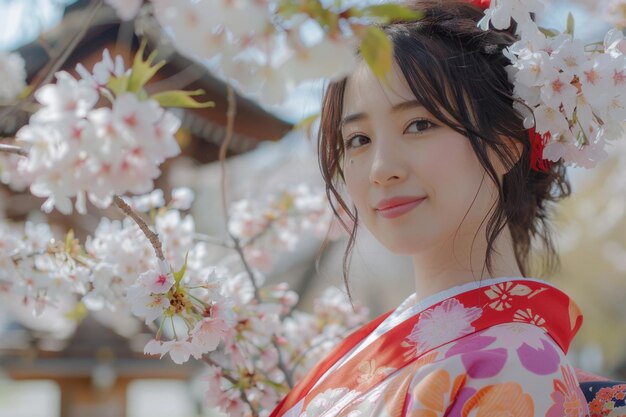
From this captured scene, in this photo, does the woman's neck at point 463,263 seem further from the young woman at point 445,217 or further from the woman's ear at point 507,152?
the woman's ear at point 507,152

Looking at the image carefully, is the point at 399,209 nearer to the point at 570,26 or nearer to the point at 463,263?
the point at 463,263

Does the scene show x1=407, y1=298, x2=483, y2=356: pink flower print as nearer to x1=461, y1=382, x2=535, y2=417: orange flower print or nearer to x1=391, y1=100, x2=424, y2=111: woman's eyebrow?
x1=461, y1=382, x2=535, y2=417: orange flower print

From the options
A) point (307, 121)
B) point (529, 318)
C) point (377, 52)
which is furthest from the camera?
point (307, 121)

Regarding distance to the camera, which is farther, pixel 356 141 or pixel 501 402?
pixel 356 141

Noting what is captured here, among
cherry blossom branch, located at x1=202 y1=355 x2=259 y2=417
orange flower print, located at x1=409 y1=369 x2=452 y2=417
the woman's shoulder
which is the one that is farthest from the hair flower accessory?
cherry blossom branch, located at x1=202 y1=355 x2=259 y2=417

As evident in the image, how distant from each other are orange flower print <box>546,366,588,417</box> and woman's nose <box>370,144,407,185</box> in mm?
417

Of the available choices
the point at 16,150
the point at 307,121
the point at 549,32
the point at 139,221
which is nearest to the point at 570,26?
the point at 549,32

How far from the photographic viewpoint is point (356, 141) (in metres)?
1.40

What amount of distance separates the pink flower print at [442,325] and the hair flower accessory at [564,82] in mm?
330

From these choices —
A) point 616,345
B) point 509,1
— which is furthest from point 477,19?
point 616,345

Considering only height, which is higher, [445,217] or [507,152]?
[507,152]

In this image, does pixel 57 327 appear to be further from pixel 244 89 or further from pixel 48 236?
pixel 244 89

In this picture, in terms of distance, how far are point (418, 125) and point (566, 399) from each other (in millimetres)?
517

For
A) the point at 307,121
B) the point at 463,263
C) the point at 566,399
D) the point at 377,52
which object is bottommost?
the point at 566,399
